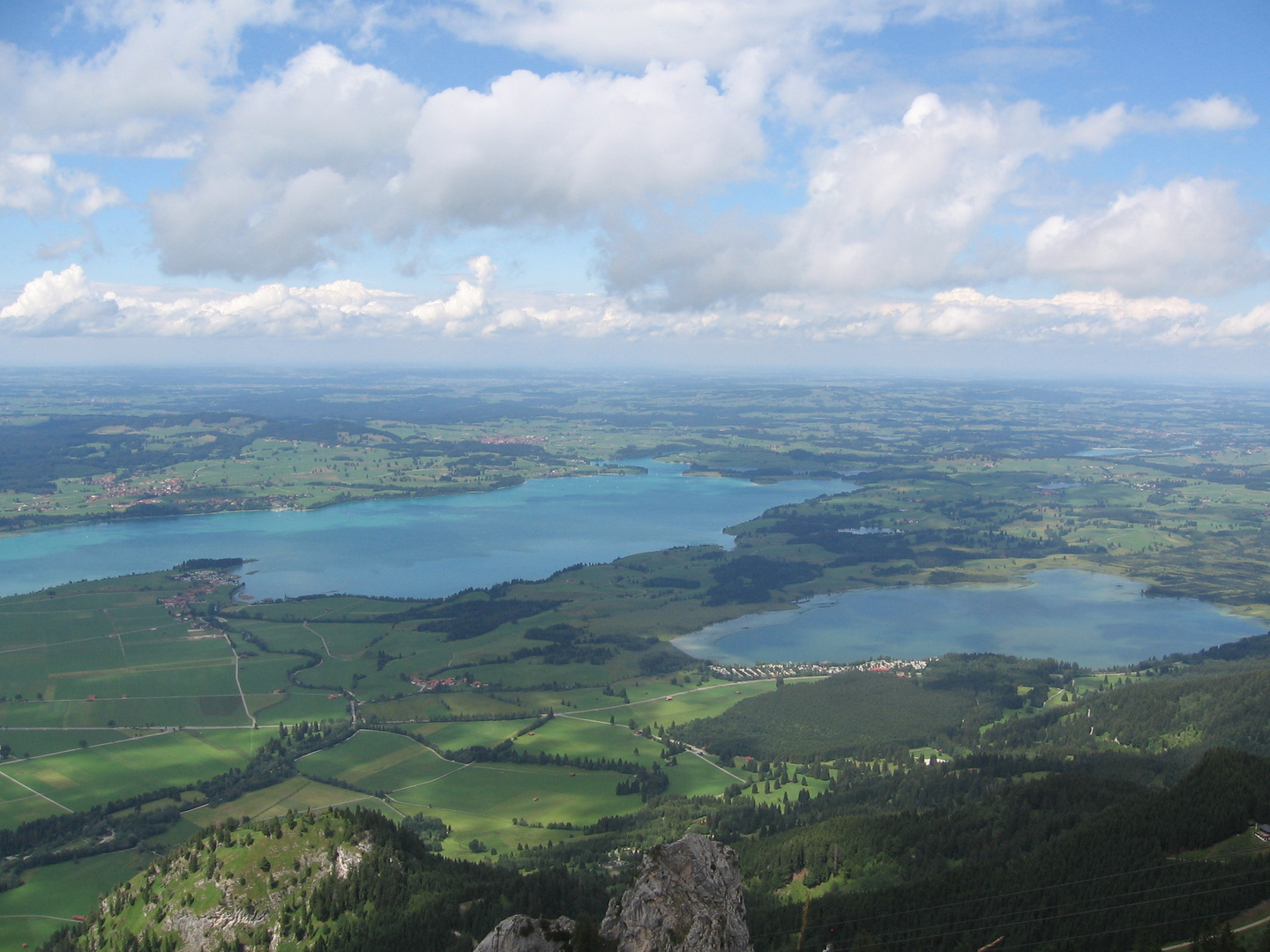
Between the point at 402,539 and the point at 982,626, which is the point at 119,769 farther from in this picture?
the point at 402,539

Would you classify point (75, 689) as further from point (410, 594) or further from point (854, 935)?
point (854, 935)

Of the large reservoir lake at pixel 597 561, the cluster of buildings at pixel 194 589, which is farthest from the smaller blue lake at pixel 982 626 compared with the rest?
the cluster of buildings at pixel 194 589

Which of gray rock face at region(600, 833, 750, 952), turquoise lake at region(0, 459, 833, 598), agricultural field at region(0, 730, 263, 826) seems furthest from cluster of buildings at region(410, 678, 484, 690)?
gray rock face at region(600, 833, 750, 952)

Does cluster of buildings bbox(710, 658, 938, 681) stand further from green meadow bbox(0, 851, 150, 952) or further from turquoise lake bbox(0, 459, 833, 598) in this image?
green meadow bbox(0, 851, 150, 952)

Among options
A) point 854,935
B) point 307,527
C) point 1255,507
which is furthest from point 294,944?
point 1255,507

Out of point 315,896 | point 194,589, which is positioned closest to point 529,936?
point 315,896

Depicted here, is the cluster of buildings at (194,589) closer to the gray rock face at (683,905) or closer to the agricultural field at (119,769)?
the agricultural field at (119,769)
